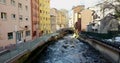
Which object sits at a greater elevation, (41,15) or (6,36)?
(41,15)

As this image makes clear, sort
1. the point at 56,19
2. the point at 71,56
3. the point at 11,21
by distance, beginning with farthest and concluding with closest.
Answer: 1. the point at 56,19
2. the point at 11,21
3. the point at 71,56

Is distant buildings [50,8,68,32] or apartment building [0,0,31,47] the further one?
distant buildings [50,8,68,32]

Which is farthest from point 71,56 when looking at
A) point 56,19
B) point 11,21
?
point 56,19

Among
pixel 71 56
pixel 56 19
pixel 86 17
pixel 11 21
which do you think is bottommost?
pixel 71 56

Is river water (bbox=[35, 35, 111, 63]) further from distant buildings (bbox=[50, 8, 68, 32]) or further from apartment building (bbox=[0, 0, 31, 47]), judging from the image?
distant buildings (bbox=[50, 8, 68, 32])

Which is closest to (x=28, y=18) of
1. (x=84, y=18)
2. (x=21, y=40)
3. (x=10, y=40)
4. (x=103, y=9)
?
(x=21, y=40)

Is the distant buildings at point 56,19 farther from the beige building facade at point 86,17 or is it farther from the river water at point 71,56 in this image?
the river water at point 71,56

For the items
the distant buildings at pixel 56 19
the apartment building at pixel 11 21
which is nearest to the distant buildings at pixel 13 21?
the apartment building at pixel 11 21

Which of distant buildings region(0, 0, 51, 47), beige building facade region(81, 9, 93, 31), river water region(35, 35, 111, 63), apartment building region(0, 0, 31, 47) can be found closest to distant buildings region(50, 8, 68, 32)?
beige building facade region(81, 9, 93, 31)

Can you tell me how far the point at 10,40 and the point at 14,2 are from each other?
27.1 feet

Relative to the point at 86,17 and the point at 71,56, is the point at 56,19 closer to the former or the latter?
the point at 86,17

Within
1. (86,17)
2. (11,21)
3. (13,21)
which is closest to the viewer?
(11,21)

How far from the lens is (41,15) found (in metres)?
77.1

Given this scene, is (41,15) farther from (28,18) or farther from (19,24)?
(19,24)
